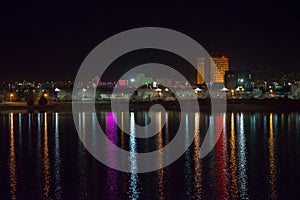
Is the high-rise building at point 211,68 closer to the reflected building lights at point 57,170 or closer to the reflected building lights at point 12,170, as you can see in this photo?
the reflected building lights at point 57,170

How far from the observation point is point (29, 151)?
17.8 m

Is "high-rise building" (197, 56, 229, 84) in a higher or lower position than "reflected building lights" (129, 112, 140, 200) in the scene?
higher

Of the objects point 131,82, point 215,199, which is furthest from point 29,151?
point 131,82

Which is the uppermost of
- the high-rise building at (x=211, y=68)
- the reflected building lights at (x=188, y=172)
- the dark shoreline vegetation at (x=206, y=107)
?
the high-rise building at (x=211, y=68)

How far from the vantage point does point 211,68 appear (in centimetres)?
12075

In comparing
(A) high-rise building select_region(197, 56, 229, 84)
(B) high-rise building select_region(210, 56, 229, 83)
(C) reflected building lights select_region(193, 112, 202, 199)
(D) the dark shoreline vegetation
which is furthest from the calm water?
(A) high-rise building select_region(197, 56, 229, 84)

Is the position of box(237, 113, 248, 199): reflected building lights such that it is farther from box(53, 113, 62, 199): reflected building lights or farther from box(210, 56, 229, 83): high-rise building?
box(210, 56, 229, 83): high-rise building

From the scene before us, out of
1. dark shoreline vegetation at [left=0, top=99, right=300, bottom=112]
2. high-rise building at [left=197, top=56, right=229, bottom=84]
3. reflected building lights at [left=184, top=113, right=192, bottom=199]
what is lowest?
reflected building lights at [left=184, top=113, right=192, bottom=199]

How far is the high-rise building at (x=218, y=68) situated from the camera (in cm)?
11944

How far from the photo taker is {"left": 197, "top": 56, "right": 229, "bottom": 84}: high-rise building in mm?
119875

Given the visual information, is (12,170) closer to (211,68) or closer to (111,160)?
(111,160)

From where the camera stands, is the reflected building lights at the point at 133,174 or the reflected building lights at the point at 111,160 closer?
the reflected building lights at the point at 133,174

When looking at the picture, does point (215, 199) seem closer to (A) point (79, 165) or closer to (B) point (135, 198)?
(B) point (135, 198)

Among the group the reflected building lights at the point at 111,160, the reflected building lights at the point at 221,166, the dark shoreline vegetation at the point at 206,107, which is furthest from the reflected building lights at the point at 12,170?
the dark shoreline vegetation at the point at 206,107
